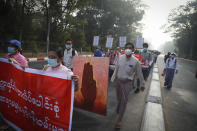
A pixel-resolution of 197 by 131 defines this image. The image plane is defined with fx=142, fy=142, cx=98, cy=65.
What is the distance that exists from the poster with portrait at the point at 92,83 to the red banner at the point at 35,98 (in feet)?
4.29

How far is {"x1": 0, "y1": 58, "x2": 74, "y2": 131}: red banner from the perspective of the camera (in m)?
1.90

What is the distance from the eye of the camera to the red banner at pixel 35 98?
1.90 metres

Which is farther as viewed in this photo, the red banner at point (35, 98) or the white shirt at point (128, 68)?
the white shirt at point (128, 68)

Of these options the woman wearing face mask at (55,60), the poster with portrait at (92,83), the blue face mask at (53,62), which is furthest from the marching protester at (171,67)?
the blue face mask at (53,62)

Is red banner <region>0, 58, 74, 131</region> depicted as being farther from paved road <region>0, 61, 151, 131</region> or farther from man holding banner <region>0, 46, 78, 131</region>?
paved road <region>0, 61, 151, 131</region>

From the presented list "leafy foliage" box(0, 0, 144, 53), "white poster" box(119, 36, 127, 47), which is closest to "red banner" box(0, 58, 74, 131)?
"white poster" box(119, 36, 127, 47)

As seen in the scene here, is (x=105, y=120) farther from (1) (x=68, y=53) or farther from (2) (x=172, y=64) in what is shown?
(2) (x=172, y=64)

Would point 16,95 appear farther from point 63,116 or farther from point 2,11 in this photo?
point 2,11

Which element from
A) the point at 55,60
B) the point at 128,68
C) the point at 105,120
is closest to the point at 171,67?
the point at 128,68

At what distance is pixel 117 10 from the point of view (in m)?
32.8

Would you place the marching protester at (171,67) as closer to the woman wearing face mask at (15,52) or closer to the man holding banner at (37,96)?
the man holding banner at (37,96)

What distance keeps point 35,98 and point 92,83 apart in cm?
144

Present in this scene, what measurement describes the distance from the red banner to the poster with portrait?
51.5 inches

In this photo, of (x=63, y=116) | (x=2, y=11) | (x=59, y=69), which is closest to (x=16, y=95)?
(x=59, y=69)
